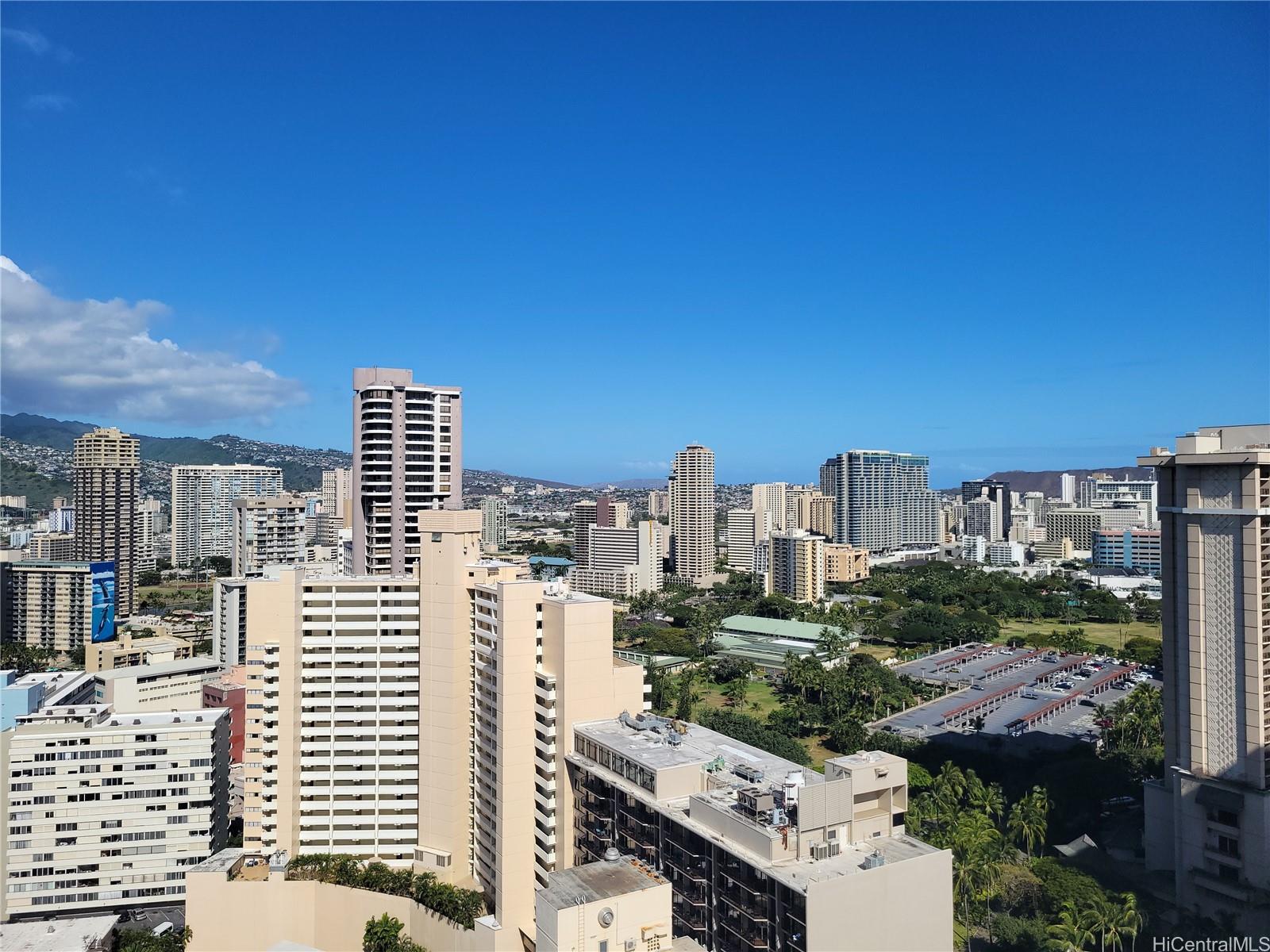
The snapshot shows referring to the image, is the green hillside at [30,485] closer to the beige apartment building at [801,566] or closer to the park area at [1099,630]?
the beige apartment building at [801,566]

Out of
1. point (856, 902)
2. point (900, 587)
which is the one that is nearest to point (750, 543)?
point (900, 587)

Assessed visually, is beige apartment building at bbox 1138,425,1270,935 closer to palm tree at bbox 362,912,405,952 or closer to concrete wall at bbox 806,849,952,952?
concrete wall at bbox 806,849,952,952

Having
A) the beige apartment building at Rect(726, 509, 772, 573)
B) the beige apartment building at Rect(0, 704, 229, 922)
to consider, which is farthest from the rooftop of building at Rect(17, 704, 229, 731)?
the beige apartment building at Rect(726, 509, 772, 573)

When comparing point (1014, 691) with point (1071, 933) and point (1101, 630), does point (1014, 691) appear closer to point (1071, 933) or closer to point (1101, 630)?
point (1101, 630)

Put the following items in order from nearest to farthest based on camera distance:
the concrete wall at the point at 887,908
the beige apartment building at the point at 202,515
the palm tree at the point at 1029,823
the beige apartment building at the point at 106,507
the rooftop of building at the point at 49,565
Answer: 1. the concrete wall at the point at 887,908
2. the palm tree at the point at 1029,823
3. the rooftop of building at the point at 49,565
4. the beige apartment building at the point at 106,507
5. the beige apartment building at the point at 202,515

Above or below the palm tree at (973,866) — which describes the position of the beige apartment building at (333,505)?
above

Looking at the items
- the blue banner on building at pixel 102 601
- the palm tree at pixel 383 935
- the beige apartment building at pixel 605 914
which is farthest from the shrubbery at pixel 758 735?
the blue banner on building at pixel 102 601

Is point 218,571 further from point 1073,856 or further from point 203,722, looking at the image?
point 1073,856
